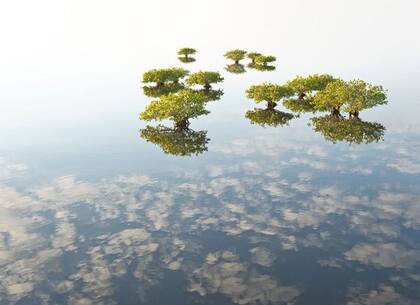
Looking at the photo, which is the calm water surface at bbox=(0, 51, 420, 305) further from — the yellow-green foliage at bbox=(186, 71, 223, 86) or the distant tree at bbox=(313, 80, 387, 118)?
the yellow-green foliage at bbox=(186, 71, 223, 86)

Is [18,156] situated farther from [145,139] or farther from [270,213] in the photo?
[270,213]

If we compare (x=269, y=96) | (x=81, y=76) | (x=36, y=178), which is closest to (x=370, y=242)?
(x=36, y=178)

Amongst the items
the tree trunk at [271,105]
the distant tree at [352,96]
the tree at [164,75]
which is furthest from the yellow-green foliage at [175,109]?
the tree at [164,75]

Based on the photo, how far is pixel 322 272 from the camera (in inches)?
955

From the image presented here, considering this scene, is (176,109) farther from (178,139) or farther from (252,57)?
(252,57)

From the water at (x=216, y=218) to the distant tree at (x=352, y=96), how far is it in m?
3.53

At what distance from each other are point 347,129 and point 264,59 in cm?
5424

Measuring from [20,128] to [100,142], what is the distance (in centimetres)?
2114

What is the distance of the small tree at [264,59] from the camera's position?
10191 cm

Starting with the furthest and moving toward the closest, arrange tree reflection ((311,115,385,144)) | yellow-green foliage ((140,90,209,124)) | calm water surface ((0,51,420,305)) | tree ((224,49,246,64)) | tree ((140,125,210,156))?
1. tree ((224,49,246,64))
2. yellow-green foliage ((140,90,209,124))
3. tree reflection ((311,115,385,144))
4. tree ((140,125,210,156))
5. calm water surface ((0,51,420,305))

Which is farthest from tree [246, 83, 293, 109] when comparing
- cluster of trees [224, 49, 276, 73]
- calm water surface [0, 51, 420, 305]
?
cluster of trees [224, 49, 276, 73]

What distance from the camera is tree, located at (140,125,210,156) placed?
156ft

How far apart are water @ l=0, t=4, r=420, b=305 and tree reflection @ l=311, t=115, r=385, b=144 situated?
0.82 m

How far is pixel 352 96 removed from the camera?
5459 cm
